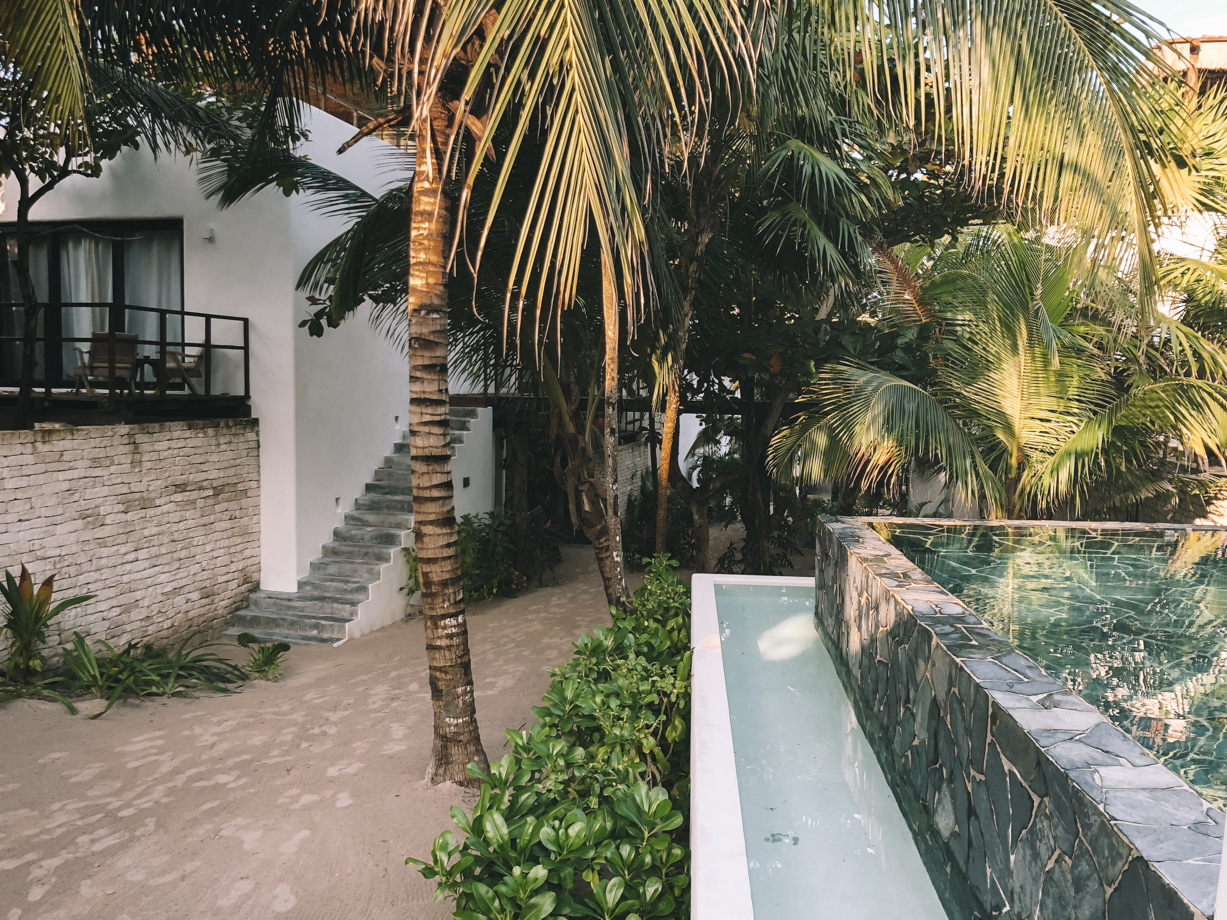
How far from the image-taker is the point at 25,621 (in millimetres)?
5734

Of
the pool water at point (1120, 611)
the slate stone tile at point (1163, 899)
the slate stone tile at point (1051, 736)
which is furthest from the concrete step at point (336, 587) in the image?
the slate stone tile at point (1163, 899)

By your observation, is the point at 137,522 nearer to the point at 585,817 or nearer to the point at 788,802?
the point at 585,817

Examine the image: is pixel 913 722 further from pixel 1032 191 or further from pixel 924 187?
pixel 924 187

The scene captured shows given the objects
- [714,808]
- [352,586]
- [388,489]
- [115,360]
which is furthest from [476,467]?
[714,808]

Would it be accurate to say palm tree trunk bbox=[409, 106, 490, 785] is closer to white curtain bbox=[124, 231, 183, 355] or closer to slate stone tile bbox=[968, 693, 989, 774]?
slate stone tile bbox=[968, 693, 989, 774]

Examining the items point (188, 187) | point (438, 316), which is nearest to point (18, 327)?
point (188, 187)

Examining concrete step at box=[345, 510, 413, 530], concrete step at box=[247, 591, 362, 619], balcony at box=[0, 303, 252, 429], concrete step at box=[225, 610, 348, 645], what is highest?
balcony at box=[0, 303, 252, 429]

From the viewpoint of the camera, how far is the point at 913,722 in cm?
293

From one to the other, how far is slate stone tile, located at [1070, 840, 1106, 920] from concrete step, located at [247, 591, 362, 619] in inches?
285

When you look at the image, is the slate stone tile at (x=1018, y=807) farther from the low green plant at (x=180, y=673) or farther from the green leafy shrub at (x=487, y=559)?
the green leafy shrub at (x=487, y=559)

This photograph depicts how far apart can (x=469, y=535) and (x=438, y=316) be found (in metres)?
5.56

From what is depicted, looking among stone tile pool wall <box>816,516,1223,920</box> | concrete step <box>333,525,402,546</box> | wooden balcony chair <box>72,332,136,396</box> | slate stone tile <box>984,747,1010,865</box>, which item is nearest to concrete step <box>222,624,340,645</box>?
concrete step <box>333,525,402,546</box>

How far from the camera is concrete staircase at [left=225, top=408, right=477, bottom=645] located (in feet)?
25.7

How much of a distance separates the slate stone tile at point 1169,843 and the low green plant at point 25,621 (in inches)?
262
